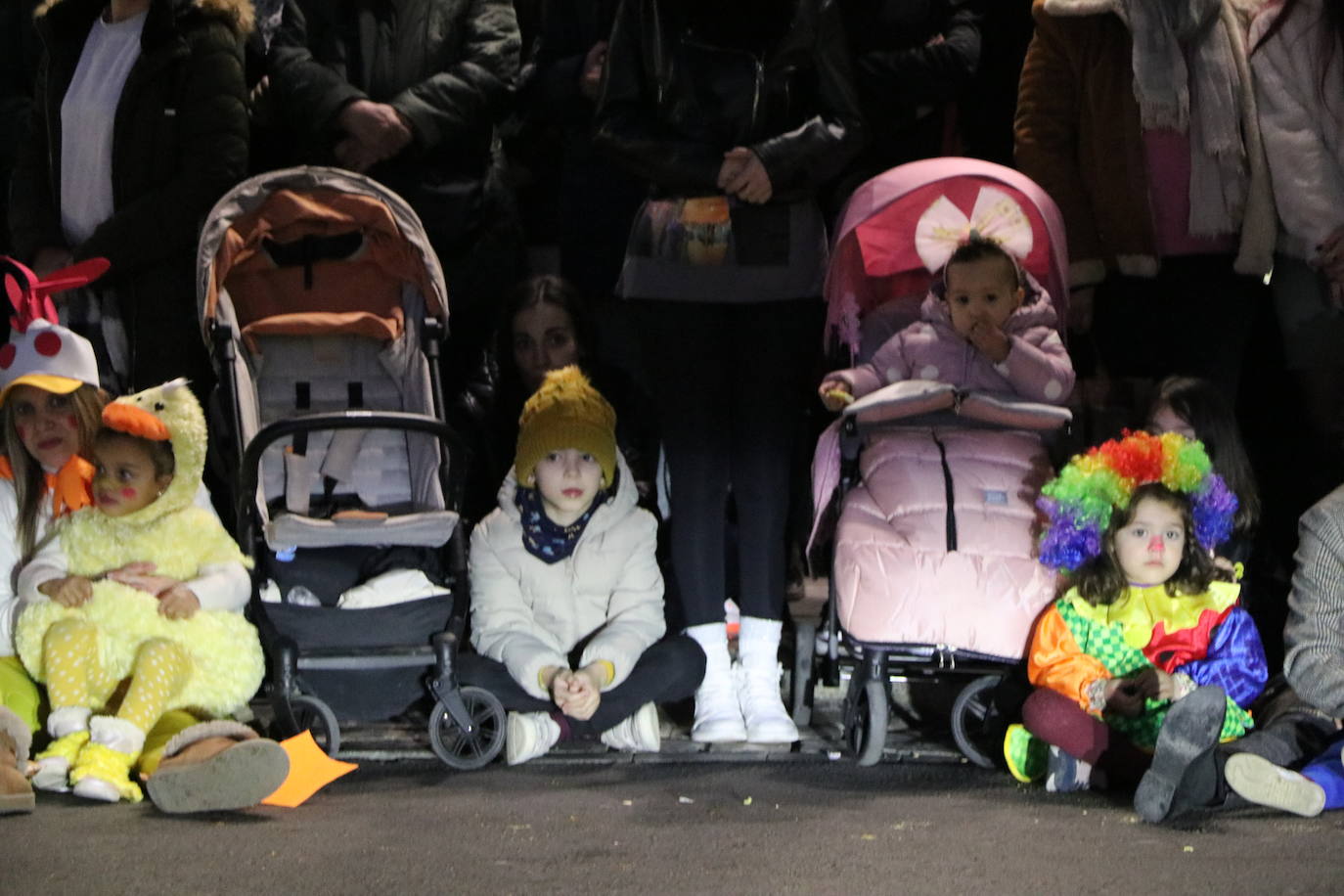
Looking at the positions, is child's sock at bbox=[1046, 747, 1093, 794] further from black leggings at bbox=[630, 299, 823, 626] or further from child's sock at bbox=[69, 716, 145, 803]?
child's sock at bbox=[69, 716, 145, 803]

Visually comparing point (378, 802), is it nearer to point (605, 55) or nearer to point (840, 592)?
point (840, 592)

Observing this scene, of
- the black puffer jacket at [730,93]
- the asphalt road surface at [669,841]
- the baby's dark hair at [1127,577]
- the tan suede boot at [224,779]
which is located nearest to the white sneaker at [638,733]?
the asphalt road surface at [669,841]

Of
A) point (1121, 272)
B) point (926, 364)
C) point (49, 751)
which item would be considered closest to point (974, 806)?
point (926, 364)

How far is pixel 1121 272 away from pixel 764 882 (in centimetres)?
239

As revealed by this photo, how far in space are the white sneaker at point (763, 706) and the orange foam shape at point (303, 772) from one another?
3.59 feet

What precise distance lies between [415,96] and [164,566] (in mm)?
1639

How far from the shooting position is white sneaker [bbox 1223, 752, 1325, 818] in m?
3.71

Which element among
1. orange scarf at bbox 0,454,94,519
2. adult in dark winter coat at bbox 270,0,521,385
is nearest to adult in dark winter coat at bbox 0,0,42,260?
adult in dark winter coat at bbox 270,0,521,385

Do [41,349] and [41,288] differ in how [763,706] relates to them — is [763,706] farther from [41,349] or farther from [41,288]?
[41,288]

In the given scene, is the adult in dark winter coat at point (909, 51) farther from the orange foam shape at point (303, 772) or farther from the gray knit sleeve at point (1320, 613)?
the orange foam shape at point (303, 772)

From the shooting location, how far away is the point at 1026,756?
4113 mm

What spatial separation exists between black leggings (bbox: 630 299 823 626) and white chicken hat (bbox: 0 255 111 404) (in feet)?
4.93

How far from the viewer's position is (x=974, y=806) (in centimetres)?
384

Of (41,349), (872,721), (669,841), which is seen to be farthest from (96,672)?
(872,721)
